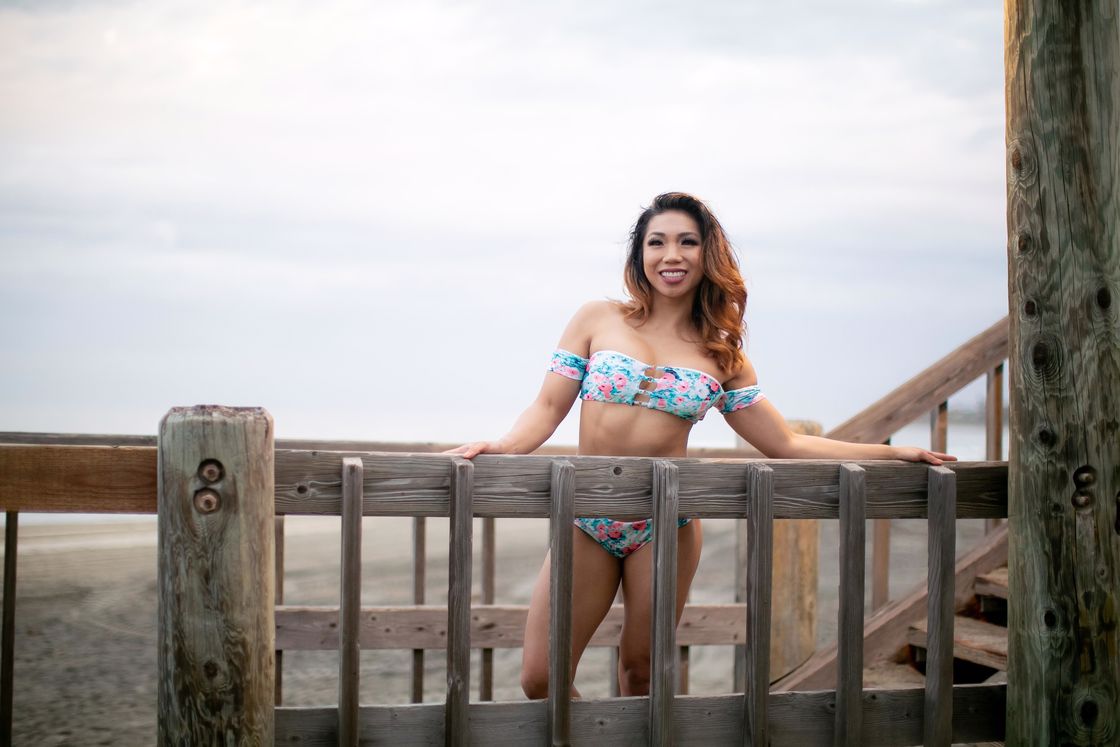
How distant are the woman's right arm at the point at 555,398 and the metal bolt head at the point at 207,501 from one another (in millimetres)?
966

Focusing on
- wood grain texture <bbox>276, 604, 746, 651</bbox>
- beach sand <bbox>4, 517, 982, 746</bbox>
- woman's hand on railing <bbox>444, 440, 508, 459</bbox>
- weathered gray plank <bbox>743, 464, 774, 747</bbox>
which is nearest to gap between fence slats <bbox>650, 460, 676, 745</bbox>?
weathered gray plank <bbox>743, 464, 774, 747</bbox>

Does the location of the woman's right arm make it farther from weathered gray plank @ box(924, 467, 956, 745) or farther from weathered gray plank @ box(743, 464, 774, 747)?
weathered gray plank @ box(924, 467, 956, 745)

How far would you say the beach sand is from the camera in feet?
21.1

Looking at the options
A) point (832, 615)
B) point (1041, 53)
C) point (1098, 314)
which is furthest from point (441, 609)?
point (832, 615)

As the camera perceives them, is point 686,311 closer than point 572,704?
No

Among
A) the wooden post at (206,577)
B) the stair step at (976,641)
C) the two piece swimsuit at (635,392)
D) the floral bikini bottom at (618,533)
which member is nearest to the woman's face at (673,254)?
the two piece swimsuit at (635,392)

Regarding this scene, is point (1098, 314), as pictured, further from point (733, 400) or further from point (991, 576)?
point (991, 576)

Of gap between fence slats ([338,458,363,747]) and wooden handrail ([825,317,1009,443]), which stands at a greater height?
wooden handrail ([825,317,1009,443])

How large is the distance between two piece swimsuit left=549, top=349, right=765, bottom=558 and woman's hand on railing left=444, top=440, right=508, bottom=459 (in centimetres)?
41

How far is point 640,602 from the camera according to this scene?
106 inches

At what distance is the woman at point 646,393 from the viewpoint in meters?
2.70

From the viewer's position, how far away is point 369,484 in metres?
2.04

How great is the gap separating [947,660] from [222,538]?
5.74 feet

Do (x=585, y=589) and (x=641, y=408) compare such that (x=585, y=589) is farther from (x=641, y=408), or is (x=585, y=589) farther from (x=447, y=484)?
(x=447, y=484)
